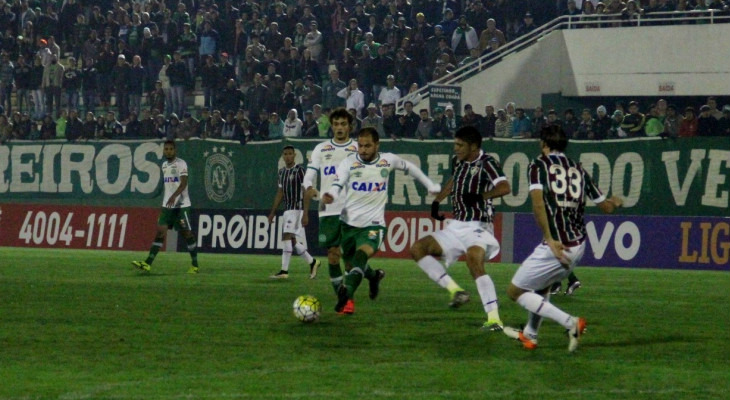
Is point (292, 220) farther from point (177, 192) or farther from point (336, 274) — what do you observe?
point (336, 274)

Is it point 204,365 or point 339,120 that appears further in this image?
point 339,120

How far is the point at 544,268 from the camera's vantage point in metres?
9.95

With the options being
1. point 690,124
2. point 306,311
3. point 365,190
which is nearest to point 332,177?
point 365,190

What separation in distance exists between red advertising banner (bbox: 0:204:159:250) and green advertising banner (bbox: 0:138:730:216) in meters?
0.33

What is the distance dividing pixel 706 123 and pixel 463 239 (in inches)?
548

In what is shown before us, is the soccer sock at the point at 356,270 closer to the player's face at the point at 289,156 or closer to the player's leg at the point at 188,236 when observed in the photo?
the player's face at the point at 289,156

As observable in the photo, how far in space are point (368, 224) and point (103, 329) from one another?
3002mm

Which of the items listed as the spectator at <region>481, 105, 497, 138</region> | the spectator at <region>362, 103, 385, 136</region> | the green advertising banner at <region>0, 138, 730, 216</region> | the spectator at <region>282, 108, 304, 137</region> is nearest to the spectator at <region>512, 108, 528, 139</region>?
the spectator at <region>481, 105, 497, 138</region>

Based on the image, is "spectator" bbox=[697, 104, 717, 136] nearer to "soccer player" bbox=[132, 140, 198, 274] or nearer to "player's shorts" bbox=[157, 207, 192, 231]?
"soccer player" bbox=[132, 140, 198, 274]

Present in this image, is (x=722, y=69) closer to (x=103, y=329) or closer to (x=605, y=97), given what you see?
(x=605, y=97)

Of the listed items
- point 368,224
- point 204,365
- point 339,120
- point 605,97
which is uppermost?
point 605,97

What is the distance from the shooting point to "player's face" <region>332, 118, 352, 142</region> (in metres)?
13.6

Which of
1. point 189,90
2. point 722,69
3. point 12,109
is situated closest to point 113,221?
point 189,90

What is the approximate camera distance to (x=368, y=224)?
12.7 meters
